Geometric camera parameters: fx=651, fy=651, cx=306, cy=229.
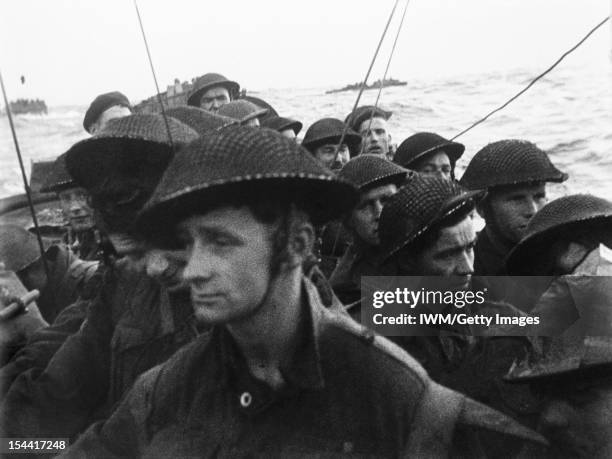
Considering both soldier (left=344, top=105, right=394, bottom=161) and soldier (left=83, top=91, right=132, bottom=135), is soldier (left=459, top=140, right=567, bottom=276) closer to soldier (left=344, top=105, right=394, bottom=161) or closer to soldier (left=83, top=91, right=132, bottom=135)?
soldier (left=344, top=105, right=394, bottom=161)

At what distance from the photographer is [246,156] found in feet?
4.28

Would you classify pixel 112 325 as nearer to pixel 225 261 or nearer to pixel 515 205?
pixel 225 261

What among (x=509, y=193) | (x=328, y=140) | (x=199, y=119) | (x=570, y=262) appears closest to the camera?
(x=570, y=262)

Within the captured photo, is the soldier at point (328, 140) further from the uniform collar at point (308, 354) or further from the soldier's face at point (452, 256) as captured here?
the uniform collar at point (308, 354)

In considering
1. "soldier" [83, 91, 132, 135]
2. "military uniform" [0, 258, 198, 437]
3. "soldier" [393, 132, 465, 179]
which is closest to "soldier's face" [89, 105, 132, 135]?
"soldier" [83, 91, 132, 135]

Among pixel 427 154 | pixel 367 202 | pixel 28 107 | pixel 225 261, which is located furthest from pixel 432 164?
pixel 225 261

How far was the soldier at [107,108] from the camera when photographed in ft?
11.7

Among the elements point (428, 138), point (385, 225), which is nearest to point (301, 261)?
point (385, 225)

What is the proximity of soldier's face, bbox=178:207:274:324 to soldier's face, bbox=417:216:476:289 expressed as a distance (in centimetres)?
72

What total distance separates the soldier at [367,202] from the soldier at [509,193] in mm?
393

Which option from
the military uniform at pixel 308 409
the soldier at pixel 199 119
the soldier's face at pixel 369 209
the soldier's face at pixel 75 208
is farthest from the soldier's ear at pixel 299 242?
the soldier's face at pixel 75 208

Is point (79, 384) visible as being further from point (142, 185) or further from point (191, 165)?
point (191, 165)

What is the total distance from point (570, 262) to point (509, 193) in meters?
0.94

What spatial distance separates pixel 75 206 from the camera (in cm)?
285
